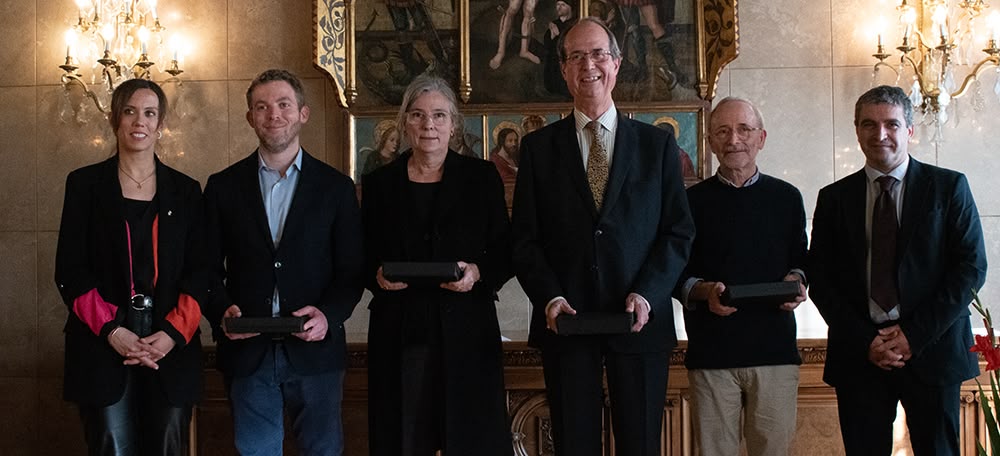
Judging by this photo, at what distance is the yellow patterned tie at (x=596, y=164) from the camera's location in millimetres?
2830

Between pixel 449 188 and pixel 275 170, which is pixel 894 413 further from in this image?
pixel 275 170

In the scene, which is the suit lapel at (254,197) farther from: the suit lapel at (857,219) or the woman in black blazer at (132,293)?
the suit lapel at (857,219)

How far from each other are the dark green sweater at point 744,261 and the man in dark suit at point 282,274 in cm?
112

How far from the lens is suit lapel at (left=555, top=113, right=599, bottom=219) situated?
2803mm

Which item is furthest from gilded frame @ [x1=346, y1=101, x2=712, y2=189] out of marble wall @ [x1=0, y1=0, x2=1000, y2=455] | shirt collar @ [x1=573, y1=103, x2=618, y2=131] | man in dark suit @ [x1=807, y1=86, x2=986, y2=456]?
shirt collar @ [x1=573, y1=103, x2=618, y2=131]

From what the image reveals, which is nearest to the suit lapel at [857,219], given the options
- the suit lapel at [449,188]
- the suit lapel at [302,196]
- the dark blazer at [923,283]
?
the dark blazer at [923,283]

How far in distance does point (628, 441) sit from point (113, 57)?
316 centimetres

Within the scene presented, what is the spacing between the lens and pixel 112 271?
2.93 metres

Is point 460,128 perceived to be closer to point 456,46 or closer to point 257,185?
point 257,185

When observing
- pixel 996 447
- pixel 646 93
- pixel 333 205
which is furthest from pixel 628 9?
pixel 996 447

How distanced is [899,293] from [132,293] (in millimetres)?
2363

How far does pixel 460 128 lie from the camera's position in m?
3.19

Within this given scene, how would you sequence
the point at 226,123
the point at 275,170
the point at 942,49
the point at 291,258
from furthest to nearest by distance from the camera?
the point at 226,123, the point at 942,49, the point at 275,170, the point at 291,258

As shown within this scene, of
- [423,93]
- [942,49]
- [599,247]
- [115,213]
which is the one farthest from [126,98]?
[942,49]
